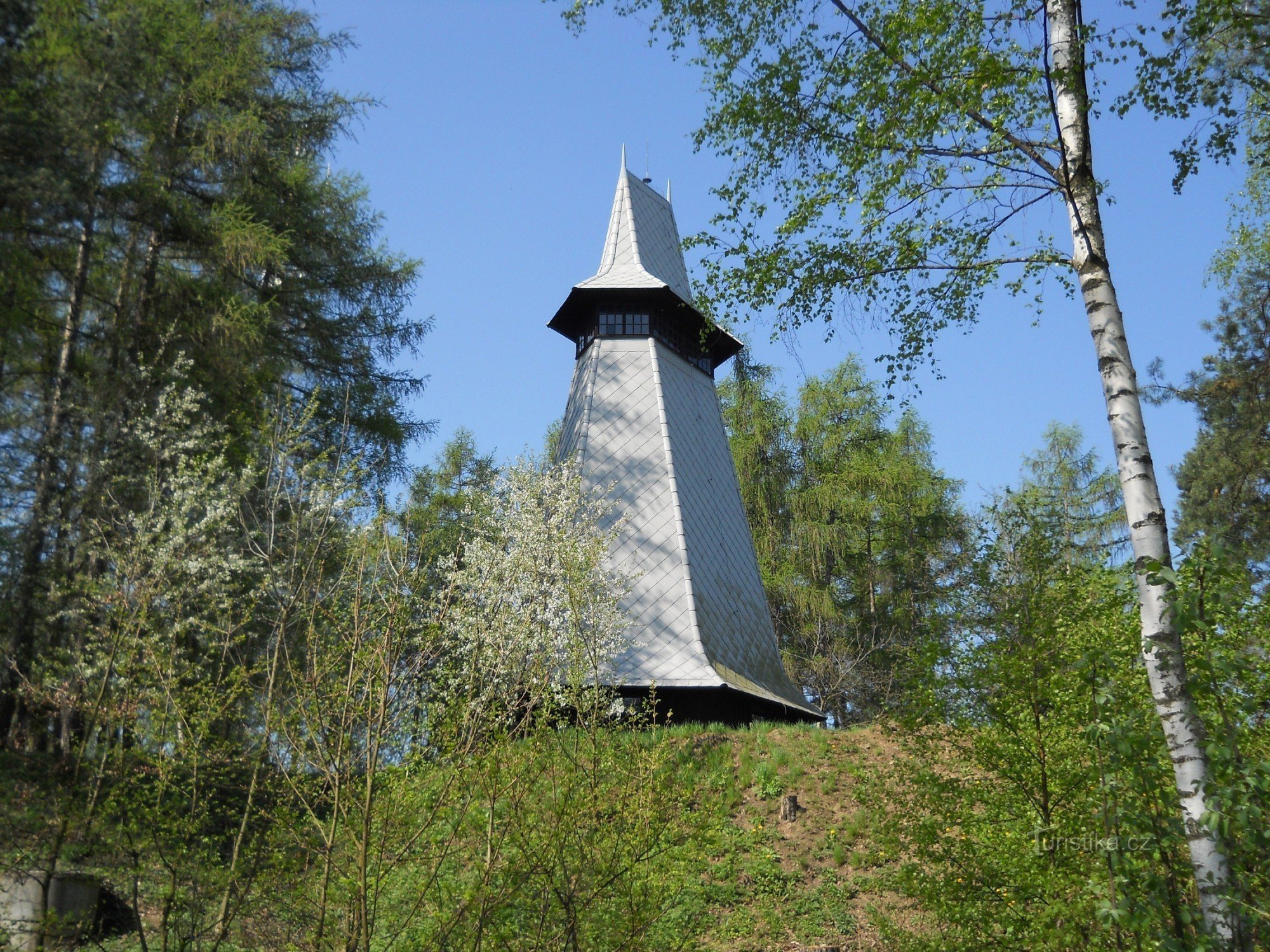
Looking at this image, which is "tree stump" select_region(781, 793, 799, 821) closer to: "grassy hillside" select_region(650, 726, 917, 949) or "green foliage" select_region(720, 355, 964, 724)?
"grassy hillside" select_region(650, 726, 917, 949)

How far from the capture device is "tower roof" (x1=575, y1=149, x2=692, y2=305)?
1662cm

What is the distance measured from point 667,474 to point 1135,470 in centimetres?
1083

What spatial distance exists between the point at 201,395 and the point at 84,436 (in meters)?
1.26

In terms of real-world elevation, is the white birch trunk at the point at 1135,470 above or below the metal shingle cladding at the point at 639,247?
below

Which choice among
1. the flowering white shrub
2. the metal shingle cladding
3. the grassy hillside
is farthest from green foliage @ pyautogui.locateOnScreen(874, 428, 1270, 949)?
the metal shingle cladding

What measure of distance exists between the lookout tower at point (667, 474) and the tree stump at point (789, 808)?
2734 mm

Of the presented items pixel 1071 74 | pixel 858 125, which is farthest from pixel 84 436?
pixel 1071 74

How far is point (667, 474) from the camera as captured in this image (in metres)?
14.7

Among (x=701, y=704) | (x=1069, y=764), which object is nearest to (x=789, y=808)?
(x=701, y=704)

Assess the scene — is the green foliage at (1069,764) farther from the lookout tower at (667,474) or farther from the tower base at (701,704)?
the lookout tower at (667,474)

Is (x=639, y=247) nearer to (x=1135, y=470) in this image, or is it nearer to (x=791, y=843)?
(x=791, y=843)

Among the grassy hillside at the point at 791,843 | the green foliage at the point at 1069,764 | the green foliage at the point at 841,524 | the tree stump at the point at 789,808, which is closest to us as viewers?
the green foliage at the point at 1069,764

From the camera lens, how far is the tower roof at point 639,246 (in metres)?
16.6

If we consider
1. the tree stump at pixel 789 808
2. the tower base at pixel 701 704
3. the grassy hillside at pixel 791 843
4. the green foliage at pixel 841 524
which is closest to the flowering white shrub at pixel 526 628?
the grassy hillside at pixel 791 843
